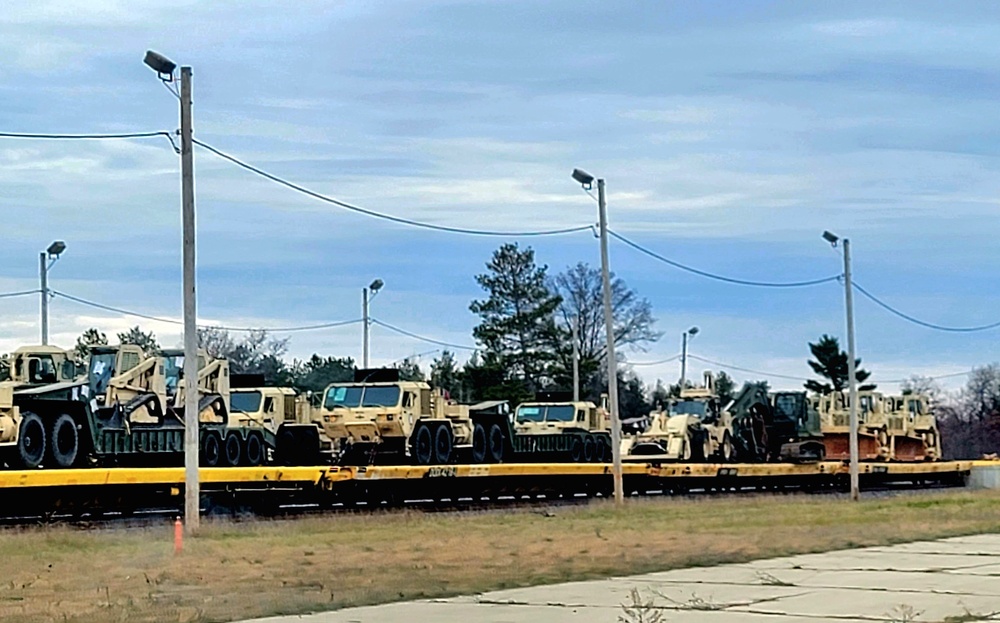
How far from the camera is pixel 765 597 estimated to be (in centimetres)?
1625

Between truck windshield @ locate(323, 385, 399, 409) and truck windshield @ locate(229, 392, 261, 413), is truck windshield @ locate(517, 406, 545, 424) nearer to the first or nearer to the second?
truck windshield @ locate(323, 385, 399, 409)

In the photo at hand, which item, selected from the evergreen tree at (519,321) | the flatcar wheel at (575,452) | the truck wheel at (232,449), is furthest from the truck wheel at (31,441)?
the evergreen tree at (519,321)

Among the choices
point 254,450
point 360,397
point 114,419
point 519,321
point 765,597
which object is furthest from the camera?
point 519,321

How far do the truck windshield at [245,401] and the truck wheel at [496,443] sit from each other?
22.3 ft

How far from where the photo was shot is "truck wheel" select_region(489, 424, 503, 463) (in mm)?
43594

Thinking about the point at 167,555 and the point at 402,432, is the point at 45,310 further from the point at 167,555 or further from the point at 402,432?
the point at 167,555

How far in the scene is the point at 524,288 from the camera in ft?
316

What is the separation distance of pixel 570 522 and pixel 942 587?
13052mm

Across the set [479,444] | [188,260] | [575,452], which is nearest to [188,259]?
[188,260]

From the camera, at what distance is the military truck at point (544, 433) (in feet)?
143

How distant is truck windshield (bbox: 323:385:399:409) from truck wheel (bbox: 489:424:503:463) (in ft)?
15.4

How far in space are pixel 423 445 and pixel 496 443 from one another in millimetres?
4225

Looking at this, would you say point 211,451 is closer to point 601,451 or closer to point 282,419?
point 282,419

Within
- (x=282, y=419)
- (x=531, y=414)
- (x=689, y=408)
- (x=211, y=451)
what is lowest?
(x=211, y=451)
